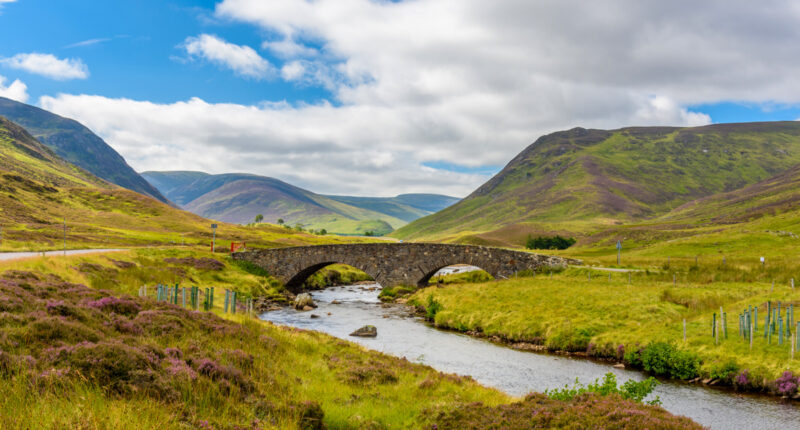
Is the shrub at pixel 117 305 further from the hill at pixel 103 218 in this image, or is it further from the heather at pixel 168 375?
the hill at pixel 103 218

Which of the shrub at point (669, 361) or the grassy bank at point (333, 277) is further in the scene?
the grassy bank at point (333, 277)

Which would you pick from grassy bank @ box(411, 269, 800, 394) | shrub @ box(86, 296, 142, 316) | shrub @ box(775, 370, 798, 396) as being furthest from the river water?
shrub @ box(86, 296, 142, 316)

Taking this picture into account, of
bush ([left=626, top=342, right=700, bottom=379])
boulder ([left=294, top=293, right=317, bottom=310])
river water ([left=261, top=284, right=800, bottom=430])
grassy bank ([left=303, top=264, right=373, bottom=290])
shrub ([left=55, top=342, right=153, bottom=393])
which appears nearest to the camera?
shrub ([left=55, top=342, right=153, bottom=393])

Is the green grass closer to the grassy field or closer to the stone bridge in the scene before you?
the grassy field

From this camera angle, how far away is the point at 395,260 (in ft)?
221

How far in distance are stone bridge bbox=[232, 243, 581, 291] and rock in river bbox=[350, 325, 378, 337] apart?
24619mm

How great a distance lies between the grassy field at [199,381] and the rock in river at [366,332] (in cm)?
1849

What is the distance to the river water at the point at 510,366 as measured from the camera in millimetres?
20328

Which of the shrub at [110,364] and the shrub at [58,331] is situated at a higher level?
the shrub at [58,331]

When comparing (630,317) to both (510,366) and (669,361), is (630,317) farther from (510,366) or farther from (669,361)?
(510,366)

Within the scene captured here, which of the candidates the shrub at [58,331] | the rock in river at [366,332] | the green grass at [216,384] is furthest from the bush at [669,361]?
the shrub at [58,331]

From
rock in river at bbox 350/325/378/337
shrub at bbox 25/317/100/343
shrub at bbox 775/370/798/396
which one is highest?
shrub at bbox 25/317/100/343

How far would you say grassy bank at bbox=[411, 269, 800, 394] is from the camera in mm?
24812

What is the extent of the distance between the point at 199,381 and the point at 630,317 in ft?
105
